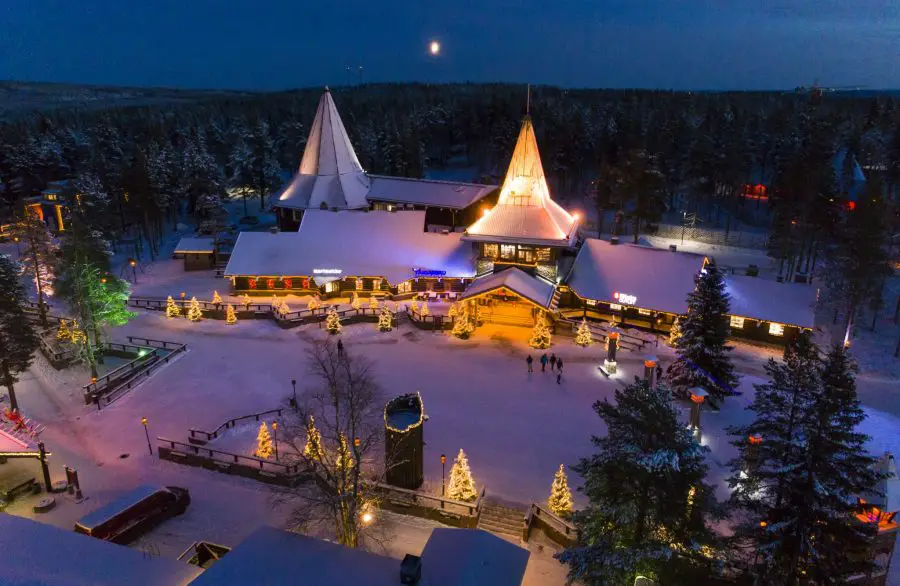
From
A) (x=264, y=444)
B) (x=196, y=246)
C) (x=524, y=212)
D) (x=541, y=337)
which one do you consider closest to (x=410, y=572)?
(x=264, y=444)

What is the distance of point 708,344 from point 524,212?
1446 centimetres

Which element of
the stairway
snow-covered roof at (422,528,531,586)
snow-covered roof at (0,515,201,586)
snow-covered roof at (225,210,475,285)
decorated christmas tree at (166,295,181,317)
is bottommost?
the stairway

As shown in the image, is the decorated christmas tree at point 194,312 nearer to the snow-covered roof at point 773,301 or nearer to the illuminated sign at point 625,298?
the illuminated sign at point 625,298

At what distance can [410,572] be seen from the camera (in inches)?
448

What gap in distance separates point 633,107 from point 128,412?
9006 centimetres

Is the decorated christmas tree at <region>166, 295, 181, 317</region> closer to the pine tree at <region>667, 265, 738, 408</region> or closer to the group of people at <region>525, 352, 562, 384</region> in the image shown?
the group of people at <region>525, 352, 562, 384</region>

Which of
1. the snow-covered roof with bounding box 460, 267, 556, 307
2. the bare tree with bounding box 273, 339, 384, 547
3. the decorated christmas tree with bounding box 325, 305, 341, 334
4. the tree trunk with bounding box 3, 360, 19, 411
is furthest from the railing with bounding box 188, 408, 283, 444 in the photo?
the snow-covered roof with bounding box 460, 267, 556, 307

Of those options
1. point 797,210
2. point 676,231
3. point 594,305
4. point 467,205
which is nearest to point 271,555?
point 594,305

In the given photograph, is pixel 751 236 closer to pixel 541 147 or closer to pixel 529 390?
pixel 541 147

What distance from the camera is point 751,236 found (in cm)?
5472

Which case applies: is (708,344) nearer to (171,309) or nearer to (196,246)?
(171,309)

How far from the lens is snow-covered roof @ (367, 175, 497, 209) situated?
4991 centimetres

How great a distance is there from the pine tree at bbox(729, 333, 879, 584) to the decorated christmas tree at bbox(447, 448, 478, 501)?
818 cm

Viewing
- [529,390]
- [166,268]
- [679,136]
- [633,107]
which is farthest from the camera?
[633,107]
